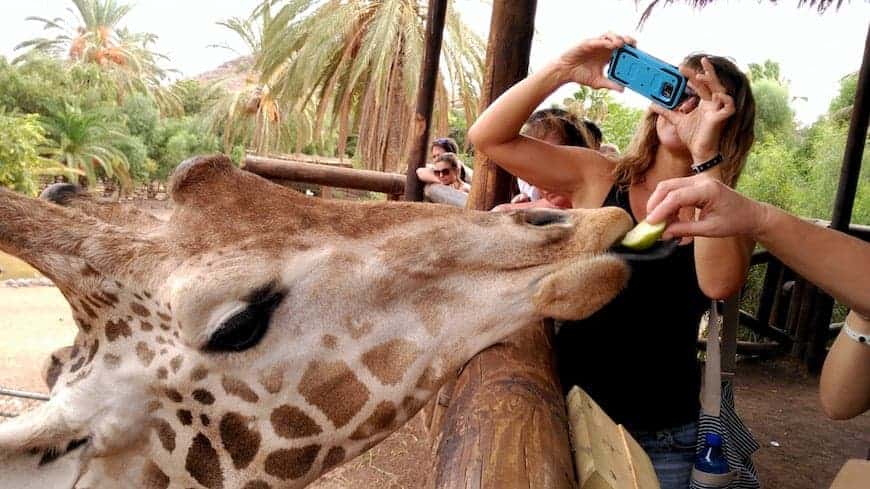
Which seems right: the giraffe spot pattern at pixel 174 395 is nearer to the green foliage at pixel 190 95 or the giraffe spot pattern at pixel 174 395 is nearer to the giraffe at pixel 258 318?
the giraffe at pixel 258 318

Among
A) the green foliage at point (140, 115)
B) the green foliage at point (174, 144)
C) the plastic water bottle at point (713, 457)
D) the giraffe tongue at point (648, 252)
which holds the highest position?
the giraffe tongue at point (648, 252)

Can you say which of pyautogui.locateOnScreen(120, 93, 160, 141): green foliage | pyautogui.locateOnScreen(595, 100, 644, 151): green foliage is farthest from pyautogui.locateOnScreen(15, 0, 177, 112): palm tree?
pyautogui.locateOnScreen(595, 100, 644, 151): green foliage

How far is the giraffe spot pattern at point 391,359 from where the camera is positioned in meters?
1.21

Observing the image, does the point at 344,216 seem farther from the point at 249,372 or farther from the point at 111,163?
the point at 111,163

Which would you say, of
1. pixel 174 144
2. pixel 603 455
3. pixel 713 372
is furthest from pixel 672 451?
pixel 174 144

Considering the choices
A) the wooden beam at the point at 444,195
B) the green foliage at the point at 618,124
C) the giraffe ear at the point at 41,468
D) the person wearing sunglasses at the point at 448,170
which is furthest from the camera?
the green foliage at the point at 618,124

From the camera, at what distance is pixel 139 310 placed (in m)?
1.16

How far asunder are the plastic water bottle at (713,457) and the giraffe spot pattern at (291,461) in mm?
964

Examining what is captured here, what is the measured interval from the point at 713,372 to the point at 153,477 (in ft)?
4.21

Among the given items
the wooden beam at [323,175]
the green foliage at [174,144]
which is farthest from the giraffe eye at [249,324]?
the green foliage at [174,144]

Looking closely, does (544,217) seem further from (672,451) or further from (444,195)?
(444,195)

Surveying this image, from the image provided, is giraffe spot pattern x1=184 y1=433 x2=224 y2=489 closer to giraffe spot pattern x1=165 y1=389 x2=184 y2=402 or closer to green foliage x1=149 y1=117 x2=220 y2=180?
giraffe spot pattern x1=165 y1=389 x2=184 y2=402

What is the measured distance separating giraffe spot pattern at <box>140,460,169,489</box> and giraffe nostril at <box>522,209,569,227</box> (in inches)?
32.9

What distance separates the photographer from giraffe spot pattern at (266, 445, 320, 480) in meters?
1.19
